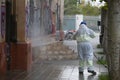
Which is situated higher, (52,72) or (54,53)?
(54,53)

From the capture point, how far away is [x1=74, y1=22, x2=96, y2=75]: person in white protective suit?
14.7 metres

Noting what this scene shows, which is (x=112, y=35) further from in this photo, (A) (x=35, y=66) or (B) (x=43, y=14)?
(B) (x=43, y=14)

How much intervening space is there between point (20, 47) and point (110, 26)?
4802 millimetres

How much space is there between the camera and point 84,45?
48.7 ft

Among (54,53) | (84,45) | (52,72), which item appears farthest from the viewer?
(54,53)

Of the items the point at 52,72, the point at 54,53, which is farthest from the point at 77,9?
the point at 52,72

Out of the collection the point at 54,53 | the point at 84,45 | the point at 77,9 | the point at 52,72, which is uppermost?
the point at 77,9

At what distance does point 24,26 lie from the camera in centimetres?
1507

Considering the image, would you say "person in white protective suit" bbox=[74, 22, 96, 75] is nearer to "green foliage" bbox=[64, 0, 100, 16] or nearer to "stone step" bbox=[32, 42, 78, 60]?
"stone step" bbox=[32, 42, 78, 60]

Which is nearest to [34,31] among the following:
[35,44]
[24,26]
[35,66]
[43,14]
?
[35,44]

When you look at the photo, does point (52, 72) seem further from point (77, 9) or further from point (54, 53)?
point (77, 9)

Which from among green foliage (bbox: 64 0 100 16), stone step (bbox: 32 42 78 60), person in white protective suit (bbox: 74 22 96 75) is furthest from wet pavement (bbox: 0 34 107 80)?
green foliage (bbox: 64 0 100 16)

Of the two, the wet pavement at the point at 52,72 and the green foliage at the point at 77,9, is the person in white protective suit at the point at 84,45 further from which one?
the green foliage at the point at 77,9

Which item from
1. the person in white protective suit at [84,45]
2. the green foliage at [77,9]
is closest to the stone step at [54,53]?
the person in white protective suit at [84,45]
